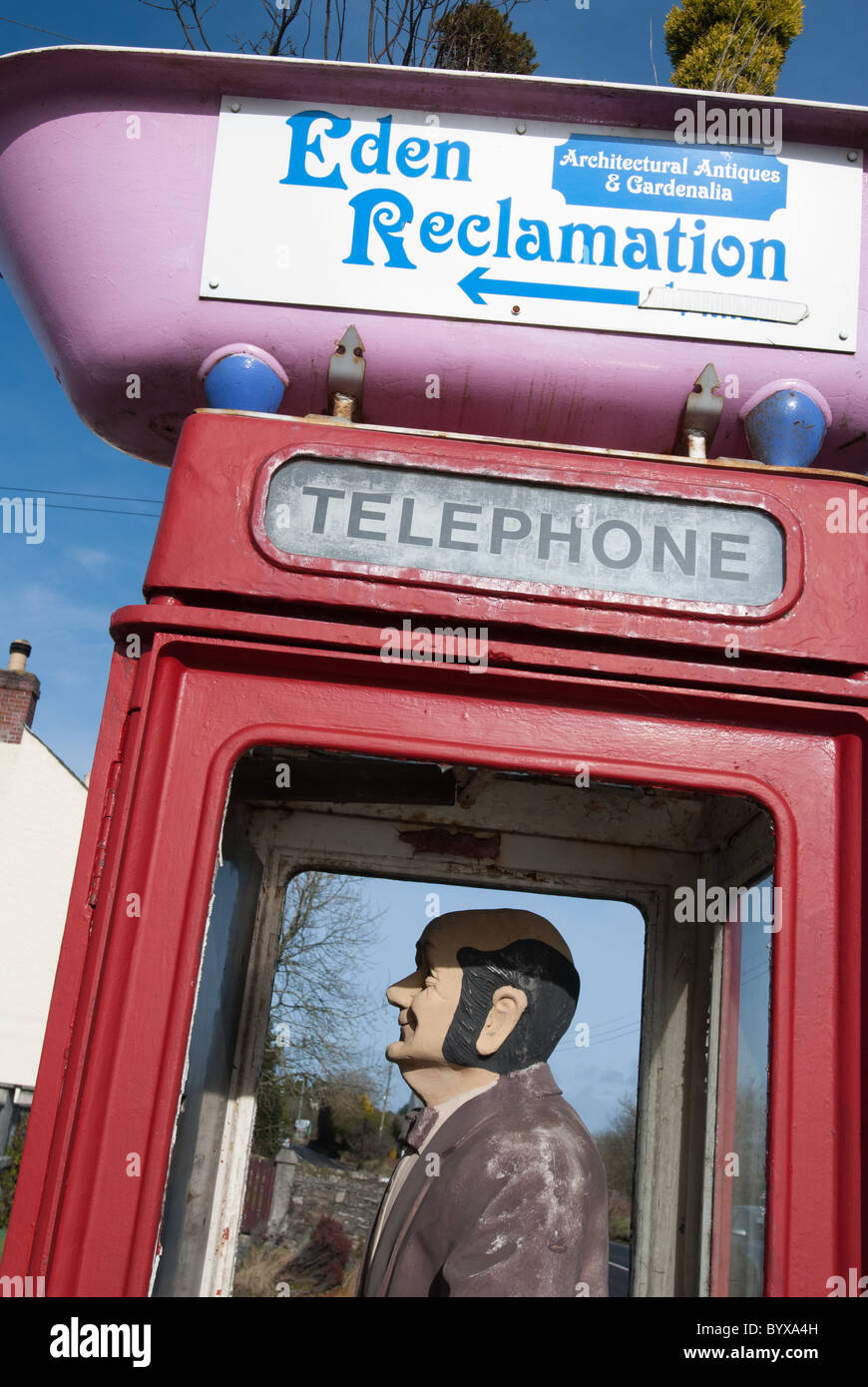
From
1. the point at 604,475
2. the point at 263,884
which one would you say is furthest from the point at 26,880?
the point at 604,475

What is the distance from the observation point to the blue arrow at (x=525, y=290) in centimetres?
195

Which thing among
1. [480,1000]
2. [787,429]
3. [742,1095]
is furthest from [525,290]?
[742,1095]

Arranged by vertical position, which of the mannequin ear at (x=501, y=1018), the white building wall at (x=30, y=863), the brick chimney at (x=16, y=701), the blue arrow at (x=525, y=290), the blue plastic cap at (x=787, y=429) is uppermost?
the brick chimney at (x=16, y=701)

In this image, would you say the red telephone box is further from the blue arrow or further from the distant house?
the distant house

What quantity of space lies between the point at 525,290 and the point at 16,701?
640 inches

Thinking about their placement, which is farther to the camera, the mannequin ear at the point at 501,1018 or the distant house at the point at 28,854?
the distant house at the point at 28,854

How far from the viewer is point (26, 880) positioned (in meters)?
16.7

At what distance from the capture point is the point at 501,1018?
90.4 inches

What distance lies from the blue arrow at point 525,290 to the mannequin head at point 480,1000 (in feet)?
4.04

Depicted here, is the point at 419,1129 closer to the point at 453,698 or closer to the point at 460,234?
the point at 453,698

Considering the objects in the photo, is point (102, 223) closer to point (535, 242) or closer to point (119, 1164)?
point (535, 242)

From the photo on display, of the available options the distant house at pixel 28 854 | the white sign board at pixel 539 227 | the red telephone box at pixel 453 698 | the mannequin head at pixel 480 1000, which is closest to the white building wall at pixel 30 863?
the distant house at pixel 28 854

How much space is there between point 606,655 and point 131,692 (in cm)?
69

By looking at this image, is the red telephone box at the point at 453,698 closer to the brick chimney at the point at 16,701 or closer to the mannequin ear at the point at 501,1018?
the mannequin ear at the point at 501,1018
